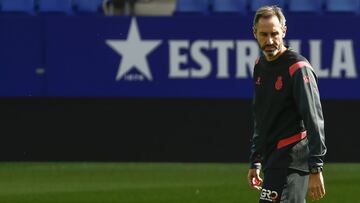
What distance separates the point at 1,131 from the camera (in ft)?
49.1

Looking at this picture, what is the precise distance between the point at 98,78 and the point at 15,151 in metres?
1.55

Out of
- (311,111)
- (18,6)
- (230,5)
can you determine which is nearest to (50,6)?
(18,6)

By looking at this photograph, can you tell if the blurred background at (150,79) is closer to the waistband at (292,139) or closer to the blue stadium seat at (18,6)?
the blue stadium seat at (18,6)

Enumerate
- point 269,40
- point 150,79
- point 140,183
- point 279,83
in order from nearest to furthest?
point 269,40, point 279,83, point 140,183, point 150,79

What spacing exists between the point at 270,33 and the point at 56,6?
34.5 feet

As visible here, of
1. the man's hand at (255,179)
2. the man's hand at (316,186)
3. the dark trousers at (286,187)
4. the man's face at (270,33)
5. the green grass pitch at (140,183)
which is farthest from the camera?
the green grass pitch at (140,183)

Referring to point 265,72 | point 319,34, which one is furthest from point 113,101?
point 265,72

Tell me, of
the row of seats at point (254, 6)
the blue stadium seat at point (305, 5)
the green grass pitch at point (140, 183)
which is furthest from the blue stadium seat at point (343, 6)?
the green grass pitch at point (140, 183)

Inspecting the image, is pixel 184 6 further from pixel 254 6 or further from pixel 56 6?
pixel 56 6

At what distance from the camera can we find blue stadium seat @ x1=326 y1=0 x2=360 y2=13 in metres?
15.5

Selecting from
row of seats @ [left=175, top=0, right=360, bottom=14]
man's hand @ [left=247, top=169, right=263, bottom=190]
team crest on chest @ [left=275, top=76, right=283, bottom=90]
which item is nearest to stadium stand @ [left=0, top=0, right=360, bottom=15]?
row of seats @ [left=175, top=0, right=360, bottom=14]

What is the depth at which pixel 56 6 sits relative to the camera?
15664 mm

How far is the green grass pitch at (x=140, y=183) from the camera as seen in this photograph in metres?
11.0

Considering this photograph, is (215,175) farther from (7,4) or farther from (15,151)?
(7,4)
